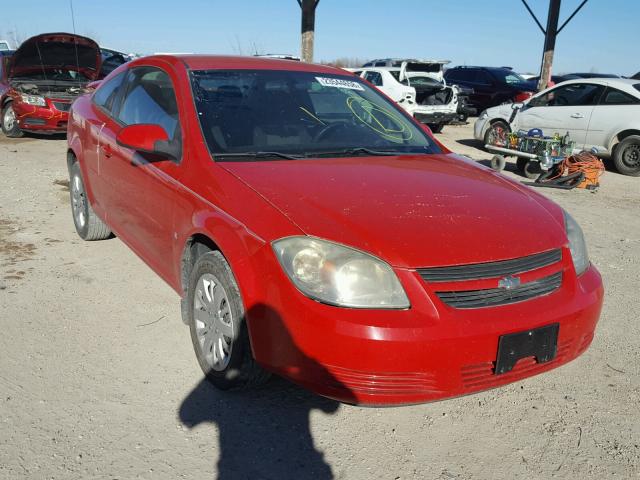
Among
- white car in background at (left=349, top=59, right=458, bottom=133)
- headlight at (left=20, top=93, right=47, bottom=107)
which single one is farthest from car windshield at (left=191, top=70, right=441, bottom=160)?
white car in background at (left=349, top=59, right=458, bottom=133)

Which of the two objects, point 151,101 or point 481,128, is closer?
point 151,101

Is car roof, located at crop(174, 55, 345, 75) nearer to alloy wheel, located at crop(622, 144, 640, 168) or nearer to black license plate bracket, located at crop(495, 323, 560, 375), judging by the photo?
black license plate bracket, located at crop(495, 323, 560, 375)

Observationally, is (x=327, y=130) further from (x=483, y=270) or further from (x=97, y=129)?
(x=97, y=129)

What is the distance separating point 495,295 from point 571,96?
9.84 m

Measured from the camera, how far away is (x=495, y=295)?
8.06 feet

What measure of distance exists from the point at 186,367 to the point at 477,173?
192cm

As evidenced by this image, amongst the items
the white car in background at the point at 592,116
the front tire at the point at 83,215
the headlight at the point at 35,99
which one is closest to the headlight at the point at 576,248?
→ the front tire at the point at 83,215

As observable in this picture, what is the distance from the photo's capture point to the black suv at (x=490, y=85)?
59.3 feet

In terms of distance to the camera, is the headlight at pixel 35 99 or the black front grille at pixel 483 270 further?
the headlight at pixel 35 99

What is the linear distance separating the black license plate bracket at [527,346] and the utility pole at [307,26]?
43.5 ft

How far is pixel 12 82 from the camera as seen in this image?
10.5 meters

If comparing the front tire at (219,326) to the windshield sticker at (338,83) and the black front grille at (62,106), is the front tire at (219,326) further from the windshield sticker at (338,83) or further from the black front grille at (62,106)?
the black front grille at (62,106)

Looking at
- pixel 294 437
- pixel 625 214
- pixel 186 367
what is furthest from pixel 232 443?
pixel 625 214

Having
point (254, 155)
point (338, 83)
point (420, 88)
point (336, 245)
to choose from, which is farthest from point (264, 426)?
point (420, 88)
